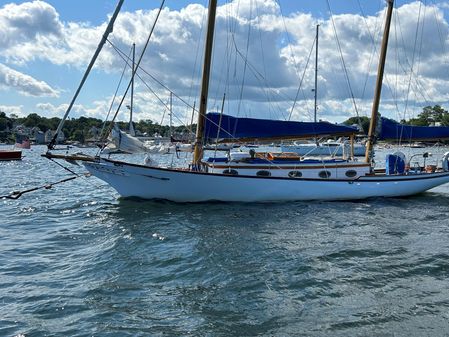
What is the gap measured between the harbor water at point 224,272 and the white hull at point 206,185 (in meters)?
0.83

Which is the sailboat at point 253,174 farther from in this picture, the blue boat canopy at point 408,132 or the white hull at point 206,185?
the blue boat canopy at point 408,132

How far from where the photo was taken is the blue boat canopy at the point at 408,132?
2278 cm

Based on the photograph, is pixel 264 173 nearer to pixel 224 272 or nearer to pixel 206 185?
pixel 206 185

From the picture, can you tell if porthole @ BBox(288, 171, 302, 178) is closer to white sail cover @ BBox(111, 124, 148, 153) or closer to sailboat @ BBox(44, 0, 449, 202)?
sailboat @ BBox(44, 0, 449, 202)

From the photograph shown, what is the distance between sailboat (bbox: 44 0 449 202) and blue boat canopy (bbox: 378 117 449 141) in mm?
1826

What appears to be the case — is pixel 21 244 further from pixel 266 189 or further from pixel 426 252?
pixel 426 252

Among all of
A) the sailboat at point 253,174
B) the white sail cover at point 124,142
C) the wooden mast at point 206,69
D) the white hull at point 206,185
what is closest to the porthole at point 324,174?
the sailboat at point 253,174

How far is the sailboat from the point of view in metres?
17.6

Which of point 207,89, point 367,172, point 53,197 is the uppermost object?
point 207,89

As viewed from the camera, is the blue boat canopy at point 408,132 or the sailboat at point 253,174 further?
the blue boat canopy at point 408,132

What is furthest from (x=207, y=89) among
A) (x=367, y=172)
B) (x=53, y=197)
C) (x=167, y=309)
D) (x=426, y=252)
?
(x=167, y=309)

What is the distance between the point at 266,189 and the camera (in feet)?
59.7

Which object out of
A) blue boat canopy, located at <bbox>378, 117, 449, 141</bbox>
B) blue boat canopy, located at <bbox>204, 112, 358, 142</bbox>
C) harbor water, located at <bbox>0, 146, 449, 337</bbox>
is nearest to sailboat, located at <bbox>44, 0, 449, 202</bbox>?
blue boat canopy, located at <bbox>204, 112, 358, 142</bbox>

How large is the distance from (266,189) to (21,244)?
9.04 metres
